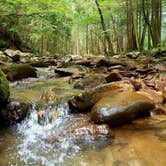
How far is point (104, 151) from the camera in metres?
4.00

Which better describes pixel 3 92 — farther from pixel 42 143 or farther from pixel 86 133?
pixel 86 133

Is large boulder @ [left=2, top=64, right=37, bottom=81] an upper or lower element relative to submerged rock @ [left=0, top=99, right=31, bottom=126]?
lower

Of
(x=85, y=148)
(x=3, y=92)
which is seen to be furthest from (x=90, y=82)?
(x=85, y=148)

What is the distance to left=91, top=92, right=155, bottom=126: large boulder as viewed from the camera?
4.88m

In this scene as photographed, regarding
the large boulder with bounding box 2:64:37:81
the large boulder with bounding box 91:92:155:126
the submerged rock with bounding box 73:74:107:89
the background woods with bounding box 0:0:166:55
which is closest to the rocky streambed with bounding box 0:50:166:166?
the large boulder with bounding box 91:92:155:126

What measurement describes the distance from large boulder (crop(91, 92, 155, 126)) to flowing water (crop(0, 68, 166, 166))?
0.46 feet

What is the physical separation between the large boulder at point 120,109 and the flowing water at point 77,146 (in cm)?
14

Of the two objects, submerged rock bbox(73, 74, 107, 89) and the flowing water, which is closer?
the flowing water

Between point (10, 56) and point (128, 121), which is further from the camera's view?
point (10, 56)

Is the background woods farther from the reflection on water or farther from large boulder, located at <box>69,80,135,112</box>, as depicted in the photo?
the reflection on water

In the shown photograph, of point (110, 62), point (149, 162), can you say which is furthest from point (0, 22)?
point (149, 162)

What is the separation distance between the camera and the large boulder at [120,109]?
4875 mm

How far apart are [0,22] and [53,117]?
1761 centimetres

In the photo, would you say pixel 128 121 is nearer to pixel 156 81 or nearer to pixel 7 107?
pixel 7 107
